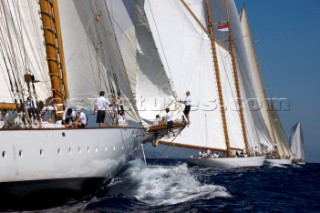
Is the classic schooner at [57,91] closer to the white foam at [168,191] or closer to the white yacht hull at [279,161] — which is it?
the white foam at [168,191]

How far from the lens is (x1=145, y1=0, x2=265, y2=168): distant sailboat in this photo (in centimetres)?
4734

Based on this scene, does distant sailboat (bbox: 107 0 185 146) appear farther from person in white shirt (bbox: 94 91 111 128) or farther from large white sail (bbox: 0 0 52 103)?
large white sail (bbox: 0 0 52 103)

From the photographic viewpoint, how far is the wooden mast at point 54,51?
748 inches

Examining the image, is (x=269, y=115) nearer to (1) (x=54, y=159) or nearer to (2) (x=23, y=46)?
(2) (x=23, y=46)

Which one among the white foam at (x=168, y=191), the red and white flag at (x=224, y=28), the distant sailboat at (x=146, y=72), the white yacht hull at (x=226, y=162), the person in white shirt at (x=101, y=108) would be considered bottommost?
the white yacht hull at (x=226, y=162)

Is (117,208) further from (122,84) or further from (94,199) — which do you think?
(122,84)

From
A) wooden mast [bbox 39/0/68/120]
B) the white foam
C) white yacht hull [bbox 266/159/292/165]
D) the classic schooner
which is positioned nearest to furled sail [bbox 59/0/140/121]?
the classic schooner

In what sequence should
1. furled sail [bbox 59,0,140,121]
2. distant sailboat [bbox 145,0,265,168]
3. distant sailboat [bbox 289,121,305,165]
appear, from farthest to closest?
distant sailboat [bbox 289,121,305,165]
distant sailboat [bbox 145,0,265,168]
furled sail [bbox 59,0,140,121]

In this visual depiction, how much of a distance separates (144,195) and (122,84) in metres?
6.82

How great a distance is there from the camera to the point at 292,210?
618 inches

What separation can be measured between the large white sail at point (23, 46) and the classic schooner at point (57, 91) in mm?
38

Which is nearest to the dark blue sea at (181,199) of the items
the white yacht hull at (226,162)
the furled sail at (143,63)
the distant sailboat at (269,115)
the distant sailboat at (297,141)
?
the furled sail at (143,63)

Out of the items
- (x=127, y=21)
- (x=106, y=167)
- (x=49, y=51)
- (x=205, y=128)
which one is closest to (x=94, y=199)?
(x=106, y=167)

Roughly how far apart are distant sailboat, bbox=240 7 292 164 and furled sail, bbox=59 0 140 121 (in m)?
37.8
